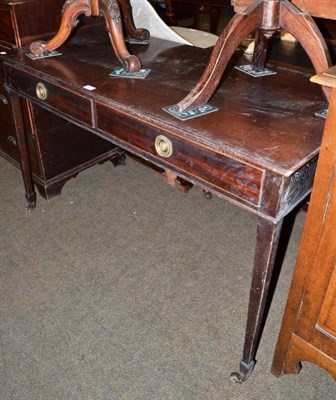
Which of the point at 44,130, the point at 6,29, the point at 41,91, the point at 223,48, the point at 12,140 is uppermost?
the point at 223,48

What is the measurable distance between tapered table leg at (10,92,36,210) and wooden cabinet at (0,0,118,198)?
80mm

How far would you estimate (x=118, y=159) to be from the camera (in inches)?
102

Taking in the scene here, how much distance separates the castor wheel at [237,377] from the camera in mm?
1387

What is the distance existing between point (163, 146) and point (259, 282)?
1.50 feet

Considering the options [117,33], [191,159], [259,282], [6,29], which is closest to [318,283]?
[259,282]

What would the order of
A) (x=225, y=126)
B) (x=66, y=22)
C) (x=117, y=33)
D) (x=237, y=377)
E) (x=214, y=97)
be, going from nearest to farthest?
(x=225, y=126) → (x=214, y=97) → (x=237, y=377) → (x=117, y=33) → (x=66, y=22)

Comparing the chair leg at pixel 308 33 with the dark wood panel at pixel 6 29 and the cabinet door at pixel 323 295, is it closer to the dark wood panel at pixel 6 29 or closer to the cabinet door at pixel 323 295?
the cabinet door at pixel 323 295

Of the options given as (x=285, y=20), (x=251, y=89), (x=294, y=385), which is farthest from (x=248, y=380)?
(x=285, y=20)

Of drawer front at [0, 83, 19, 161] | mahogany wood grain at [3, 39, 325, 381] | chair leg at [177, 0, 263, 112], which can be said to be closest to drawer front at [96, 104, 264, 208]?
mahogany wood grain at [3, 39, 325, 381]

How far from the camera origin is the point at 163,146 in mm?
1179

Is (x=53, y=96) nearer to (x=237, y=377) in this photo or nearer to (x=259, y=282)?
(x=259, y=282)

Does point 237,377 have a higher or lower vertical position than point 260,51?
lower

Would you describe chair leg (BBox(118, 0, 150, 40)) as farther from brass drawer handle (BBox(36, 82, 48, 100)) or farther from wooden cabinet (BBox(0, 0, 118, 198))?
brass drawer handle (BBox(36, 82, 48, 100))

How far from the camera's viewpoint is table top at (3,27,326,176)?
103 centimetres
